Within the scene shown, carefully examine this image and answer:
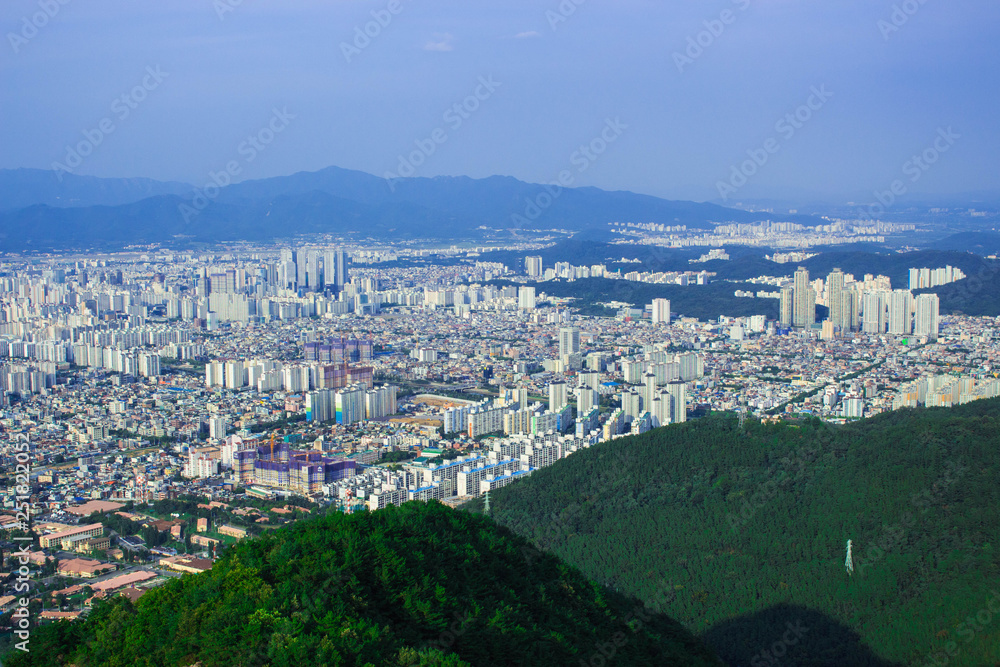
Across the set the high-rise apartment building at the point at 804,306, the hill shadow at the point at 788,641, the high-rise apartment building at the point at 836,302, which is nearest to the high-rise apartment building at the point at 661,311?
the high-rise apartment building at the point at 804,306

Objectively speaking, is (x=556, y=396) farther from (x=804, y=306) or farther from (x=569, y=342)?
(x=804, y=306)

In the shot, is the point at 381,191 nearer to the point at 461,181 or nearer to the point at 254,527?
the point at 461,181

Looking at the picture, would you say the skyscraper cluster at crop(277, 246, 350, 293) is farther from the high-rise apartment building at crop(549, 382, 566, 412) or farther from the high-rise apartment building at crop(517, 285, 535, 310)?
the high-rise apartment building at crop(549, 382, 566, 412)

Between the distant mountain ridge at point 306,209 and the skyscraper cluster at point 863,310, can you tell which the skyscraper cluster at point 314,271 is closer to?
the skyscraper cluster at point 863,310

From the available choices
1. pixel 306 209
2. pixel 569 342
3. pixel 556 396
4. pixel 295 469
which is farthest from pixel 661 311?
pixel 306 209

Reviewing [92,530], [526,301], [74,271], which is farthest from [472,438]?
[74,271]

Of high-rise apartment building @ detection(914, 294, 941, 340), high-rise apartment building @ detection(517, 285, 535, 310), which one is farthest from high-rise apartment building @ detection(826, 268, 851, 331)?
high-rise apartment building @ detection(517, 285, 535, 310)

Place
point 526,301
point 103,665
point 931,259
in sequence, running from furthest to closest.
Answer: point 931,259 < point 526,301 < point 103,665
